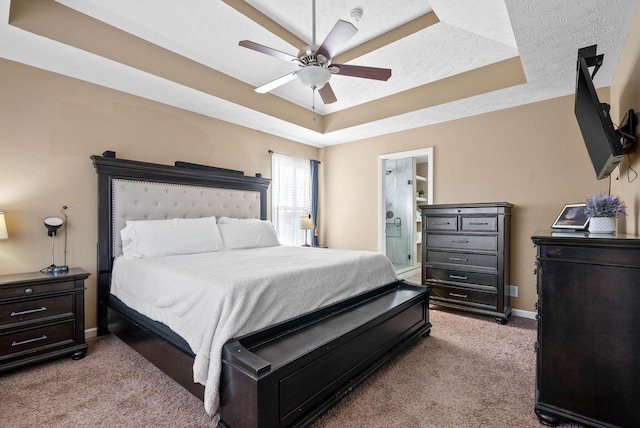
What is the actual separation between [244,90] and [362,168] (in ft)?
7.55

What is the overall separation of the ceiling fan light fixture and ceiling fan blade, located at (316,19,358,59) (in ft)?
0.34

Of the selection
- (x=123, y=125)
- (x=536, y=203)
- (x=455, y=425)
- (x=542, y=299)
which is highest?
(x=123, y=125)

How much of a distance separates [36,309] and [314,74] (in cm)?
282

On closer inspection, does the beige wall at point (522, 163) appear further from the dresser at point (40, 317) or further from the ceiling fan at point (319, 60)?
the dresser at point (40, 317)

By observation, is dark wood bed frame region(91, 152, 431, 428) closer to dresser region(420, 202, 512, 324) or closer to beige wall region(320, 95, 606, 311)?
dresser region(420, 202, 512, 324)

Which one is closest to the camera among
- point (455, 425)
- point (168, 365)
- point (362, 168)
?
point (455, 425)

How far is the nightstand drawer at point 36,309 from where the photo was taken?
2.19 meters

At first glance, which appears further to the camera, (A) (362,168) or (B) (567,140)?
(A) (362,168)

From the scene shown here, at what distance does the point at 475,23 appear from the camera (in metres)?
2.66

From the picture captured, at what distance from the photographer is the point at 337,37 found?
2.03 meters

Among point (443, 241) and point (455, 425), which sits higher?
point (443, 241)

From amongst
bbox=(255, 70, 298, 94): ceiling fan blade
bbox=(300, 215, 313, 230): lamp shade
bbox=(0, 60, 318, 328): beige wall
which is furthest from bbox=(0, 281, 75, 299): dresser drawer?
bbox=(300, 215, 313, 230): lamp shade

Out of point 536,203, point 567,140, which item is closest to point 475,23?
point 567,140

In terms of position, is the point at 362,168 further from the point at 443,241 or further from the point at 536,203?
the point at 536,203
